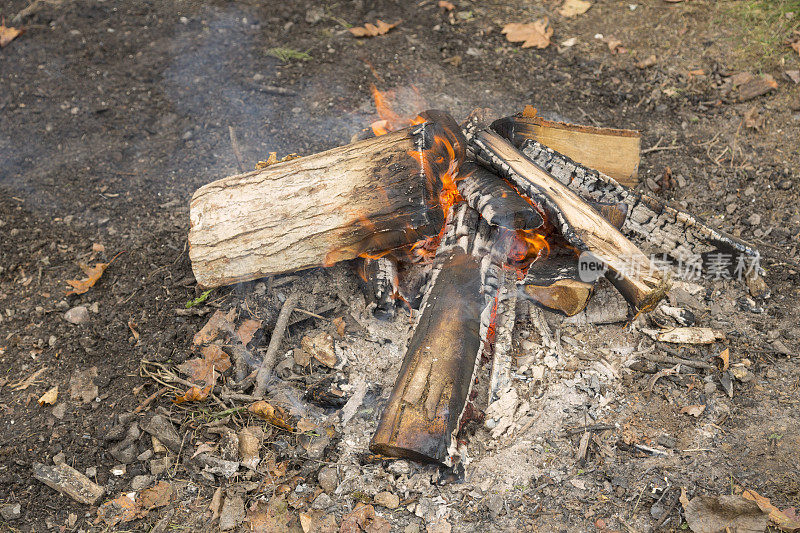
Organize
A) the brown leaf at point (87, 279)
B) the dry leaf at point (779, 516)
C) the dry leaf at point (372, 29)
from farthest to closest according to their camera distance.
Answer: the dry leaf at point (372, 29)
the brown leaf at point (87, 279)
the dry leaf at point (779, 516)

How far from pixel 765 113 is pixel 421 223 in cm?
336

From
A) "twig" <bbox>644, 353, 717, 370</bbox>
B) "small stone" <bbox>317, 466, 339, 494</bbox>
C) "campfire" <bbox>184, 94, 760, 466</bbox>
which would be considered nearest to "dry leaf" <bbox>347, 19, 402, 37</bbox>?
Answer: "campfire" <bbox>184, 94, 760, 466</bbox>

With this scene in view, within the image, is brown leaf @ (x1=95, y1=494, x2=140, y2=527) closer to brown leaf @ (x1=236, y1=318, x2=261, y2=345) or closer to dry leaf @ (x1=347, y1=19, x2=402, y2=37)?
brown leaf @ (x1=236, y1=318, x2=261, y2=345)

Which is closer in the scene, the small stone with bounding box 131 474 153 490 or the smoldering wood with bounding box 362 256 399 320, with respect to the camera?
the small stone with bounding box 131 474 153 490

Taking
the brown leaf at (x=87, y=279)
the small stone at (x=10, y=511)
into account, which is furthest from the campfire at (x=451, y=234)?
the small stone at (x=10, y=511)

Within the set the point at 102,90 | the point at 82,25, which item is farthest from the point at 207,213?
the point at 82,25

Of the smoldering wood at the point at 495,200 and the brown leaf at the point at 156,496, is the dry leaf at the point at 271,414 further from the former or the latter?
the smoldering wood at the point at 495,200

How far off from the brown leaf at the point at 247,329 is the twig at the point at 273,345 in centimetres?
11

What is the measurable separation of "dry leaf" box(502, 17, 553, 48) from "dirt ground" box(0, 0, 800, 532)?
0.14 m

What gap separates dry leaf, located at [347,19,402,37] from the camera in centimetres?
570

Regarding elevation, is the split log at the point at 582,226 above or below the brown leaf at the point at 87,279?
above

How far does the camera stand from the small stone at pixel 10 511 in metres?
2.79

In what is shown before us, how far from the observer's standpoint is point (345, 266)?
3.71m

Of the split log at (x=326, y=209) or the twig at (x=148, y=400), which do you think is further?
the split log at (x=326, y=209)
